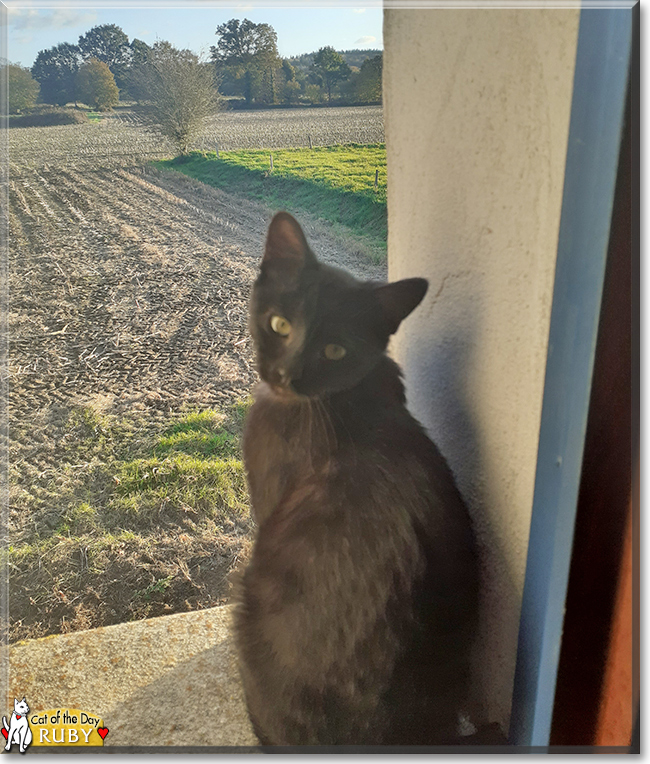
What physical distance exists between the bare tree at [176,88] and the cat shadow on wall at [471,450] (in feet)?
1.56

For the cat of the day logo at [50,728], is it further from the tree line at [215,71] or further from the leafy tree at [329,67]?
the leafy tree at [329,67]

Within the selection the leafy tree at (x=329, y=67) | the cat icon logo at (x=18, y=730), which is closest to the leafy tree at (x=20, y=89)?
the leafy tree at (x=329, y=67)

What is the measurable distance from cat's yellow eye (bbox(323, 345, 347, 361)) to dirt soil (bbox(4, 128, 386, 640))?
0.37 m

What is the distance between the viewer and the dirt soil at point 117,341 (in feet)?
3.59

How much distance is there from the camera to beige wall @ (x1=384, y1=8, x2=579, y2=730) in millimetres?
668

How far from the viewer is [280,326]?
0.78 meters

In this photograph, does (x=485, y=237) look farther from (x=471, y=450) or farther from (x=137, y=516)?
(x=137, y=516)

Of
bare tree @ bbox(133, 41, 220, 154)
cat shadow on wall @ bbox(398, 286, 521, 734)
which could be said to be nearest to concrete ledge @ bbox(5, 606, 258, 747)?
cat shadow on wall @ bbox(398, 286, 521, 734)

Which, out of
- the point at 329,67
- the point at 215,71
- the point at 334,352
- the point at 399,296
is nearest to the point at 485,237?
the point at 399,296

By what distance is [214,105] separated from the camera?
89 centimetres

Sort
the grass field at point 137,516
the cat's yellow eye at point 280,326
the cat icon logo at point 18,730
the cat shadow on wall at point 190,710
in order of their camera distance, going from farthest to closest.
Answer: the grass field at point 137,516, the cat shadow on wall at point 190,710, the cat icon logo at point 18,730, the cat's yellow eye at point 280,326

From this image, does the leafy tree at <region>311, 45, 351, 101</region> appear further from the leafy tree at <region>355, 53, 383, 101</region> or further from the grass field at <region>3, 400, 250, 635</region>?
the grass field at <region>3, 400, 250, 635</region>

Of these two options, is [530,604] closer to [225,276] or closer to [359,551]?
[359,551]

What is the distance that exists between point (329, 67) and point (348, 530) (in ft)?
2.31
